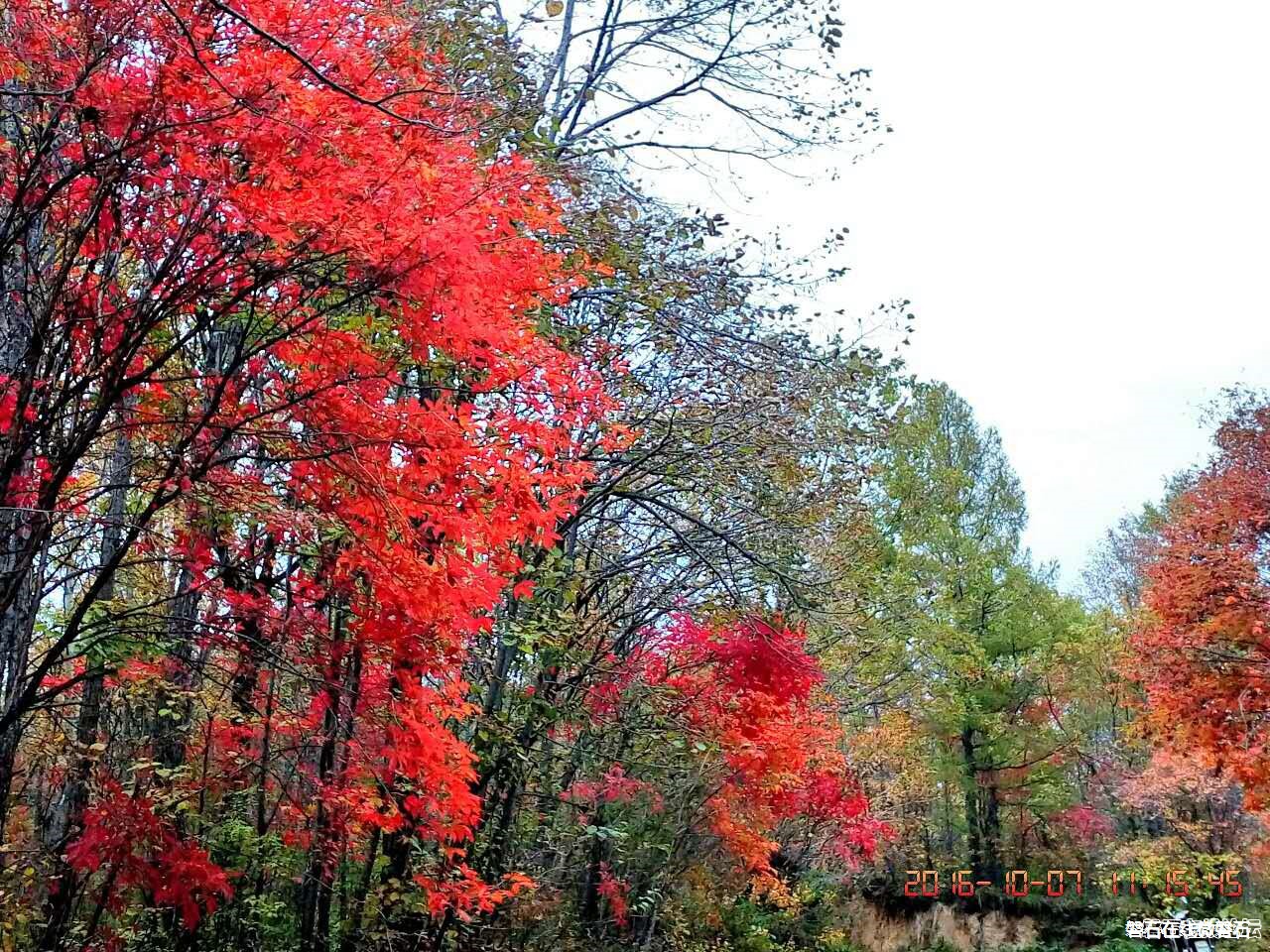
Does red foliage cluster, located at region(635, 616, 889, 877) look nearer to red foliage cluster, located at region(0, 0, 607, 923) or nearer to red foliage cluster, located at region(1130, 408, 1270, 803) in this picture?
red foliage cluster, located at region(0, 0, 607, 923)

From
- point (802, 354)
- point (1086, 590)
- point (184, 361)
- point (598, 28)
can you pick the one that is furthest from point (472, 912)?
point (1086, 590)

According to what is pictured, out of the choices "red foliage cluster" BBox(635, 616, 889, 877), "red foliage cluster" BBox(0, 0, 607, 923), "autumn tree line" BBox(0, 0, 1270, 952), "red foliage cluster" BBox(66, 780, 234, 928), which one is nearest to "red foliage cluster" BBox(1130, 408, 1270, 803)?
A: "autumn tree line" BBox(0, 0, 1270, 952)

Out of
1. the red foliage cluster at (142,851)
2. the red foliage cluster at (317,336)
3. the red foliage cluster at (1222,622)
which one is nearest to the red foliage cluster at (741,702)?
the red foliage cluster at (317,336)

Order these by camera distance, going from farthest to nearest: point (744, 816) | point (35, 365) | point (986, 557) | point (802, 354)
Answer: point (986, 557)
point (744, 816)
point (802, 354)
point (35, 365)

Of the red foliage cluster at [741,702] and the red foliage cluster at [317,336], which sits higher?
the red foliage cluster at [317,336]

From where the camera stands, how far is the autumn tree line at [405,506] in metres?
4.67

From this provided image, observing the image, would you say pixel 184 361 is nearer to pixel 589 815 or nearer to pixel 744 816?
pixel 589 815

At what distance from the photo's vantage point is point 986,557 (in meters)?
24.2

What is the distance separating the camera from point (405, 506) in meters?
5.71

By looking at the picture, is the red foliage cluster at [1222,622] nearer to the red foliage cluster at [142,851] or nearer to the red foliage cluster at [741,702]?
the red foliage cluster at [741,702]

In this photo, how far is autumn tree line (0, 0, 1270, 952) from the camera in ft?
15.3

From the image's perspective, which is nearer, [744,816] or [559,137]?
[559,137]

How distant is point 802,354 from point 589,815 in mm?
5069

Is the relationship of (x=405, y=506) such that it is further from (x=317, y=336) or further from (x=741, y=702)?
(x=741, y=702)
